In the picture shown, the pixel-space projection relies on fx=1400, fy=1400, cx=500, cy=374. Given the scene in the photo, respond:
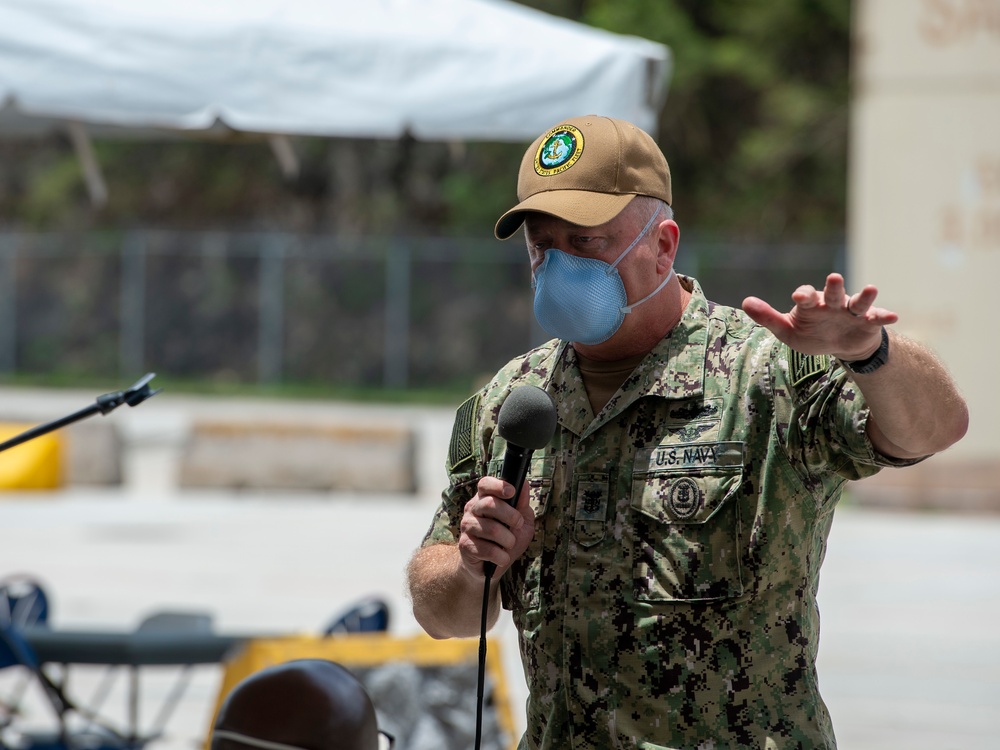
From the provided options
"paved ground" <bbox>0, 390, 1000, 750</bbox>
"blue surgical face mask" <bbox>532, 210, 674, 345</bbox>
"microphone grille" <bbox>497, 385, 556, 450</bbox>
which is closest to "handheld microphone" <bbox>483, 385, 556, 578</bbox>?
"microphone grille" <bbox>497, 385, 556, 450</bbox>

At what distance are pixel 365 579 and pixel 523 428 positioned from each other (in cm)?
771

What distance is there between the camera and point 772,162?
28547 mm

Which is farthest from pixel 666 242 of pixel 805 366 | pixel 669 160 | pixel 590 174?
pixel 669 160

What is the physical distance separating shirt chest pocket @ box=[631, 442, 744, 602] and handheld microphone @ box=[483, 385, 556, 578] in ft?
0.86

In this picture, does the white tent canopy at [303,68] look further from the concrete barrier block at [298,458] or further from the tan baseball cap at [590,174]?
the concrete barrier block at [298,458]

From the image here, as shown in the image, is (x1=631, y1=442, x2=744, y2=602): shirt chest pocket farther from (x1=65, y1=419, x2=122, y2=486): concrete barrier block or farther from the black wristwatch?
(x1=65, y1=419, x2=122, y2=486): concrete barrier block

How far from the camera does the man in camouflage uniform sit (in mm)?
2438

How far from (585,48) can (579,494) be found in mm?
3032

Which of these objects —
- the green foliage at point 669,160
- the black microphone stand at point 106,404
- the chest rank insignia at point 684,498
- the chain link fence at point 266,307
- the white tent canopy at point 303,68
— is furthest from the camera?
the green foliage at point 669,160

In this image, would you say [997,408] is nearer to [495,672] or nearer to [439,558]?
[495,672]

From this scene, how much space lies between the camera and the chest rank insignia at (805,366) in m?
2.44

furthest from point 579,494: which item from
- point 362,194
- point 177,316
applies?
point 362,194

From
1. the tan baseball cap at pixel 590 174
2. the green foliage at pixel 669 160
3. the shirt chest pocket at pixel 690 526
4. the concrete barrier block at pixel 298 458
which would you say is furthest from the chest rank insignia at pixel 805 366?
the green foliage at pixel 669 160

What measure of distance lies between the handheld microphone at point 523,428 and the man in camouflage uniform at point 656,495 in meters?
0.03
